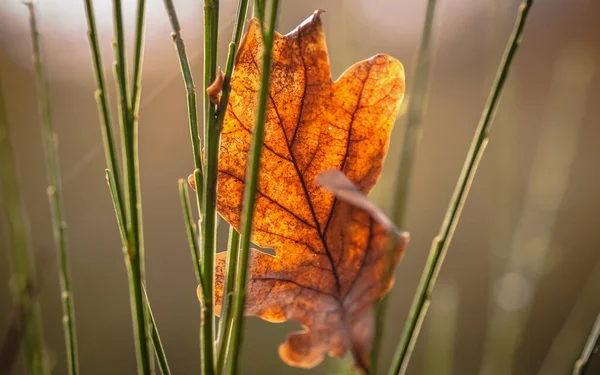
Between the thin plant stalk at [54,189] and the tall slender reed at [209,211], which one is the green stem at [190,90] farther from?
the thin plant stalk at [54,189]

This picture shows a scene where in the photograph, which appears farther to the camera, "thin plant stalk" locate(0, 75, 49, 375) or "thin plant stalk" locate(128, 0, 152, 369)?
"thin plant stalk" locate(0, 75, 49, 375)

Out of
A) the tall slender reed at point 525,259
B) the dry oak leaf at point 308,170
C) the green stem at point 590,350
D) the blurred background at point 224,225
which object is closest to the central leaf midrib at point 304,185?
the dry oak leaf at point 308,170

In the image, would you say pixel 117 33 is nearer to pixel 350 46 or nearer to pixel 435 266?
pixel 435 266

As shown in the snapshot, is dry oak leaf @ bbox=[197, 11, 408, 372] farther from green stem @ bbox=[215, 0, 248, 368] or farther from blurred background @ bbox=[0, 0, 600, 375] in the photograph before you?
blurred background @ bbox=[0, 0, 600, 375]

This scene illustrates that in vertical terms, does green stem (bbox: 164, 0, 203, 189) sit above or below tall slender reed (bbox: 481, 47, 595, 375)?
above

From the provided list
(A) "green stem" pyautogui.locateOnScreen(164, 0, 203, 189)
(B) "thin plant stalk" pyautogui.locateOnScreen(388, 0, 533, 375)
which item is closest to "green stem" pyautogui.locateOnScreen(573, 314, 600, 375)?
(B) "thin plant stalk" pyautogui.locateOnScreen(388, 0, 533, 375)

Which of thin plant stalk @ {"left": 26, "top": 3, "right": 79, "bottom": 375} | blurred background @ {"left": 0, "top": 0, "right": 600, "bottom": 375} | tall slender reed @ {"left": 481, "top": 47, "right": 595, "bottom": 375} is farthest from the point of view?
blurred background @ {"left": 0, "top": 0, "right": 600, "bottom": 375}

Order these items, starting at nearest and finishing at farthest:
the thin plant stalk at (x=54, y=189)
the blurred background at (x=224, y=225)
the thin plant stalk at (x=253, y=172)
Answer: the thin plant stalk at (x=253, y=172)
the thin plant stalk at (x=54, y=189)
the blurred background at (x=224, y=225)
